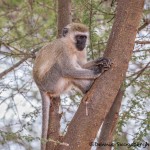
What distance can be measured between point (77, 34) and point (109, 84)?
1.76 m

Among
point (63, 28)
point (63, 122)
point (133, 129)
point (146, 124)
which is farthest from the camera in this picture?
point (133, 129)

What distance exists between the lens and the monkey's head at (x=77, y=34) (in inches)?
191

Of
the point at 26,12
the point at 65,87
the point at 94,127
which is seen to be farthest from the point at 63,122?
the point at 94,127

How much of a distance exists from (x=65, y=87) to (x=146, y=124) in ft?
3.62

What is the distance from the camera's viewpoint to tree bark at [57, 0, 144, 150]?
330 centimetres

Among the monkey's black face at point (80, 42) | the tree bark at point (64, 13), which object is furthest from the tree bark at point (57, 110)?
the monkey's black face at point (80, 42)

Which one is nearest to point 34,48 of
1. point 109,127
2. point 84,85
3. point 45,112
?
point 84,85

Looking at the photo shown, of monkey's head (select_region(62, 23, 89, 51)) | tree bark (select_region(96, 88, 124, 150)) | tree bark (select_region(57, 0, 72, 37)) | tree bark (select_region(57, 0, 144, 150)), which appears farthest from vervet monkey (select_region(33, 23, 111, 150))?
tree bark (select_region(57, 0, 144, 150))

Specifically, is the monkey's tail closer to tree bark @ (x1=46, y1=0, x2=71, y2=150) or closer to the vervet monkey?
tree bark @ (x1=46, y1=0, x2=71, y2=150)

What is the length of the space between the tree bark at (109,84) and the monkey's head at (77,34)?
1370mm

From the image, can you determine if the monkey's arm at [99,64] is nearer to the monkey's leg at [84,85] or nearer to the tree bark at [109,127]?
the monkey's leg at [84,85]

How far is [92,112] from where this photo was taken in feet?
10.9

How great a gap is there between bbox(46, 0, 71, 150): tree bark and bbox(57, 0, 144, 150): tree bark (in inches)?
12.5

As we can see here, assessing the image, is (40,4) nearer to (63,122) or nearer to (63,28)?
(63,28)
